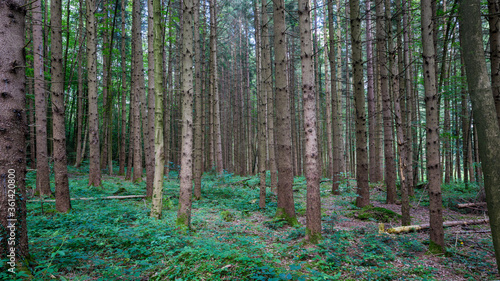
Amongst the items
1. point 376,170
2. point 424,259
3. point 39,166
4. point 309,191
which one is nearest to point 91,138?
point 39,166

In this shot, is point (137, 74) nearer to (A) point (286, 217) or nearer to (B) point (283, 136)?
(B) point (283, 136)

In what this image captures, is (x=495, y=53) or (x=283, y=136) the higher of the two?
(x=495, y=53)

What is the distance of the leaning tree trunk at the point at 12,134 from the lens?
3.34 meters

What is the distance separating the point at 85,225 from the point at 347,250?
5.82m

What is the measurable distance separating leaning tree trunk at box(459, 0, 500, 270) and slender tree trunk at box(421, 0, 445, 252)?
2.11 meters

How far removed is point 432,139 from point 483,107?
2.34 m

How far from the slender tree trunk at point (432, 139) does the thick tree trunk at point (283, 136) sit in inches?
127

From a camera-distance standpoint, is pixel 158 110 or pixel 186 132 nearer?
pixel 186 132

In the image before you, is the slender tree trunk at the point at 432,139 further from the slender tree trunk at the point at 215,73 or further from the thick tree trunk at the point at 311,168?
the slender tree trunk at the point at 215,73

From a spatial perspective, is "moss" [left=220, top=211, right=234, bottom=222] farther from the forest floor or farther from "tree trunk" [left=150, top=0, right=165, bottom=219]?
"tree trunk" [left=150, top=0, right=165, bottom=219]

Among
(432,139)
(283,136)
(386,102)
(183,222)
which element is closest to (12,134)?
(183,222)

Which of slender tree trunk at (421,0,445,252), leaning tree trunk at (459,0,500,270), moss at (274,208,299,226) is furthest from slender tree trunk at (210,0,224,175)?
leaning tree trunk at (459,0,500,270)

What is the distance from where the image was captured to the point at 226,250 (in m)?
4.76

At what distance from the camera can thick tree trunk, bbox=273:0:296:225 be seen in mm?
7316
